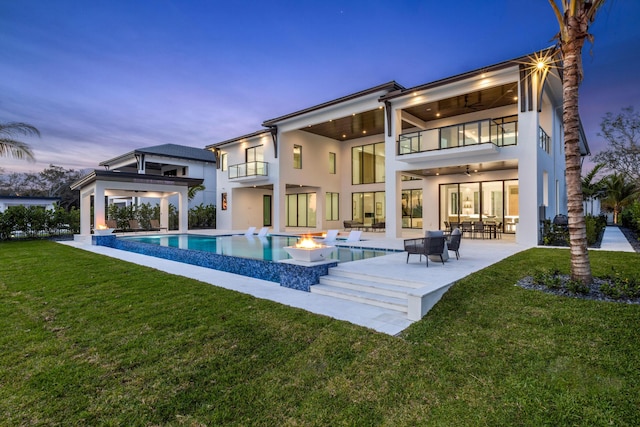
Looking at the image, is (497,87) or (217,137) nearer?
(497,87)

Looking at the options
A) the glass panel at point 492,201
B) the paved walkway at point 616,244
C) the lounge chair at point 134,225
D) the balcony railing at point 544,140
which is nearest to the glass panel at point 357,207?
the glass panel at point 492,201

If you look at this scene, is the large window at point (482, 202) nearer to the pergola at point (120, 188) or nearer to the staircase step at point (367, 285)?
the staircase step at point (367, 285)

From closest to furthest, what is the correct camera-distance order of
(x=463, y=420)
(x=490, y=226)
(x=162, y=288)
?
(x=463, y=420)
(x=162, y=288)
(x=490, y=226)

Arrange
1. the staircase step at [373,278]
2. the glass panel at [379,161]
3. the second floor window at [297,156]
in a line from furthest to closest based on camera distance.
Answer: the glass panel at [379,161] → the second floor window at [297,156] → the staircase step at [373,278]

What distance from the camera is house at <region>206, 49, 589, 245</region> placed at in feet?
43.3

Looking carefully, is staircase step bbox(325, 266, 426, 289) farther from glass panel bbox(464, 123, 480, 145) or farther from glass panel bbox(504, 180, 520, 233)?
glass panel bbox(504, 180, 520, 233)

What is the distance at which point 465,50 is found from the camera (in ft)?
108

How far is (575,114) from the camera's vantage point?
5.84m

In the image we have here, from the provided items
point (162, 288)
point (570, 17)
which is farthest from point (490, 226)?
Result: point (162, 288)

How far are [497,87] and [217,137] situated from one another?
3957 cm

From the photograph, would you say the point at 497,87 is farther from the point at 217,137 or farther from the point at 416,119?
the point at 217,137

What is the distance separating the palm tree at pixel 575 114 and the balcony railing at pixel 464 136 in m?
7.84

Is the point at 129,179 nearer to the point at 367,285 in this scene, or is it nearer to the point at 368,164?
the point at 368,164

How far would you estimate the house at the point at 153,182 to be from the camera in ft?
A: 61.1
